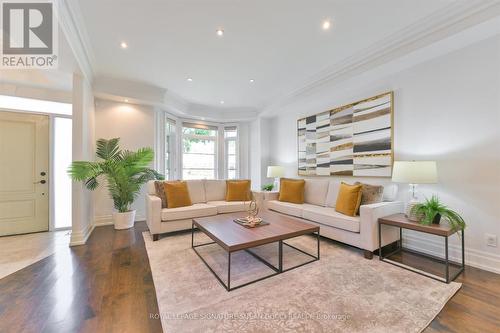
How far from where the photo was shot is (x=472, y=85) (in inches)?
96.1

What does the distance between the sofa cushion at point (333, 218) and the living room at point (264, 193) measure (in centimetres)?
3

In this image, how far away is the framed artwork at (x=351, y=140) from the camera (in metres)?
3.26

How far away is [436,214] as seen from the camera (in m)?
2.34

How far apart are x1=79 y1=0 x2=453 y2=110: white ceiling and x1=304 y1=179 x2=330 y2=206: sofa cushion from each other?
6.51ft

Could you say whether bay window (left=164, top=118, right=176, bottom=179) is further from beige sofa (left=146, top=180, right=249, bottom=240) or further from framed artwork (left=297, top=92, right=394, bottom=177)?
framed artwork (left=297, top=92, right=394, bottom=177)

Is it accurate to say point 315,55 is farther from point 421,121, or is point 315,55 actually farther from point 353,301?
point 353,301

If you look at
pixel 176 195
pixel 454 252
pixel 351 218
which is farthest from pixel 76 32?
pixel 454 252

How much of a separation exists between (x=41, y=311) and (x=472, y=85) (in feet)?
15.7

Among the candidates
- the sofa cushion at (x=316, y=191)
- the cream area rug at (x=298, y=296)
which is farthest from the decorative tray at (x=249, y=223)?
the sofa cushion at (x=316, y=191)

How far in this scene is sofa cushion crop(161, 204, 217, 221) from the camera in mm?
3285

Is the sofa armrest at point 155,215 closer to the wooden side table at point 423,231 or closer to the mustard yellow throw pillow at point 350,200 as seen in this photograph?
the mustard yellow throw pillow at point 350,200

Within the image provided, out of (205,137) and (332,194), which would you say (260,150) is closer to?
(205,137)

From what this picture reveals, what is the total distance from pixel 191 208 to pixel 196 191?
0.64 m

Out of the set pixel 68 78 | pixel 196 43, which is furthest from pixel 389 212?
pixel 68 78
